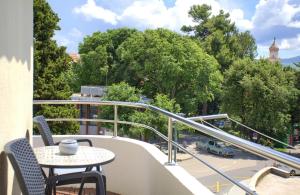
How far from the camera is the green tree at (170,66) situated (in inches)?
1288

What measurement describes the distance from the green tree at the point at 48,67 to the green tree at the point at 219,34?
2489 centimetres

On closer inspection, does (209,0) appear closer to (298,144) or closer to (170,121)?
(298,144)

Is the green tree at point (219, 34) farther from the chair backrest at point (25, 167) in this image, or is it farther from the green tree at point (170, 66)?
the chair backrest at point (25, 167)

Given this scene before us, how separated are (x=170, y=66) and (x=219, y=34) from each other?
11380mm

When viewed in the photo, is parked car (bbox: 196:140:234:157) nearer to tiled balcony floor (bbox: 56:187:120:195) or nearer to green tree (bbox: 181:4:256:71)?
tiled balcony floor (bbox: 56:187:120:195)

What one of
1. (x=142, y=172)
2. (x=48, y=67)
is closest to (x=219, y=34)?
(x=48, y=67)

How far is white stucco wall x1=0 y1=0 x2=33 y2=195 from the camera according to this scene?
2223 millimetres

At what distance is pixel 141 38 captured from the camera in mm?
33344

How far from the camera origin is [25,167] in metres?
2.10

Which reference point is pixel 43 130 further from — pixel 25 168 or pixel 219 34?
pixel 219 34

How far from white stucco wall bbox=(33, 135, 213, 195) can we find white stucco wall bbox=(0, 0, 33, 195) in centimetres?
118

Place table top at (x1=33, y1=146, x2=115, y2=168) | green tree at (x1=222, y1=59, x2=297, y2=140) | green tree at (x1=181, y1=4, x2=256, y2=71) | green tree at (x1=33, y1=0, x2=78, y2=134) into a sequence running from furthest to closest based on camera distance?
1. green tree at (x1=181, y1=4, x2=256, y2=71)
2. green tree at (x1=222, y1=59, x2=297, y2=140)
3. green tree at (x1=33, y1=0, x2=78, y2=134)
4. table top at (x1=33, y1=146, x2=115, y2=168)

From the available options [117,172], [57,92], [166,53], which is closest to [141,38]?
[166,53]

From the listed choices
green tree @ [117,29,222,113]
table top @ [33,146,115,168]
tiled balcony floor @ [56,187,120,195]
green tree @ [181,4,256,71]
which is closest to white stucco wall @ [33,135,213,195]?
tiled balcony floor @ [56,187,120,195]
